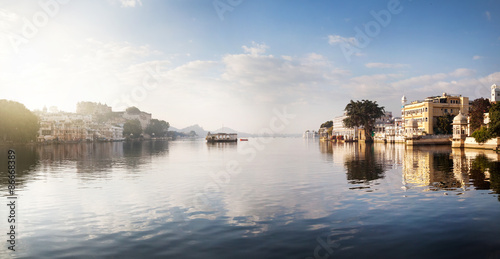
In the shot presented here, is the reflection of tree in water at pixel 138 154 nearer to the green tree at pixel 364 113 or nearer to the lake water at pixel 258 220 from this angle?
the lake water at pixel 258 220

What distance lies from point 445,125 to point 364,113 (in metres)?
30.8

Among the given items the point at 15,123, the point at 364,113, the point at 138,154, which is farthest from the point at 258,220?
the point at 364,113

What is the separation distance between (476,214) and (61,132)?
181790 millimetres

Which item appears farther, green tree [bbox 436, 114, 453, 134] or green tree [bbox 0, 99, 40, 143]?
green tree [bbox 436, 114, 453, 134]

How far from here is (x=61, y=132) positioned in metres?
166

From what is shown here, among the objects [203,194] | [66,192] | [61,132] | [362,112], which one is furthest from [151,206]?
[61,132]

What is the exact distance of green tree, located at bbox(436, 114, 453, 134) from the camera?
357 ft

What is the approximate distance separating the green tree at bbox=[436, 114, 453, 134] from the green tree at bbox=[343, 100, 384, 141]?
25.2 meters

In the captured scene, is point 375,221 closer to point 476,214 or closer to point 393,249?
point 393,249

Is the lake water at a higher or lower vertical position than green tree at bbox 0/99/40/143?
lower

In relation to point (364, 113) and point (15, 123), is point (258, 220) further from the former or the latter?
point (364, 113)

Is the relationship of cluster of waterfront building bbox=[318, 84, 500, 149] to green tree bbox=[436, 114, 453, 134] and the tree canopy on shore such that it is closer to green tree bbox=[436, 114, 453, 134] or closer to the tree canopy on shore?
green tree bbox=[436, 114, 453, 134]

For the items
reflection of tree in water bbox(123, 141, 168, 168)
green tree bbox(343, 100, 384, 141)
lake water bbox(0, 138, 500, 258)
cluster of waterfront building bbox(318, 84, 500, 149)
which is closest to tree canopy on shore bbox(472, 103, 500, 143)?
cluster of waterfront building bbox(318, 84, 500, 149)

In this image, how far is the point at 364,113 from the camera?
133m
